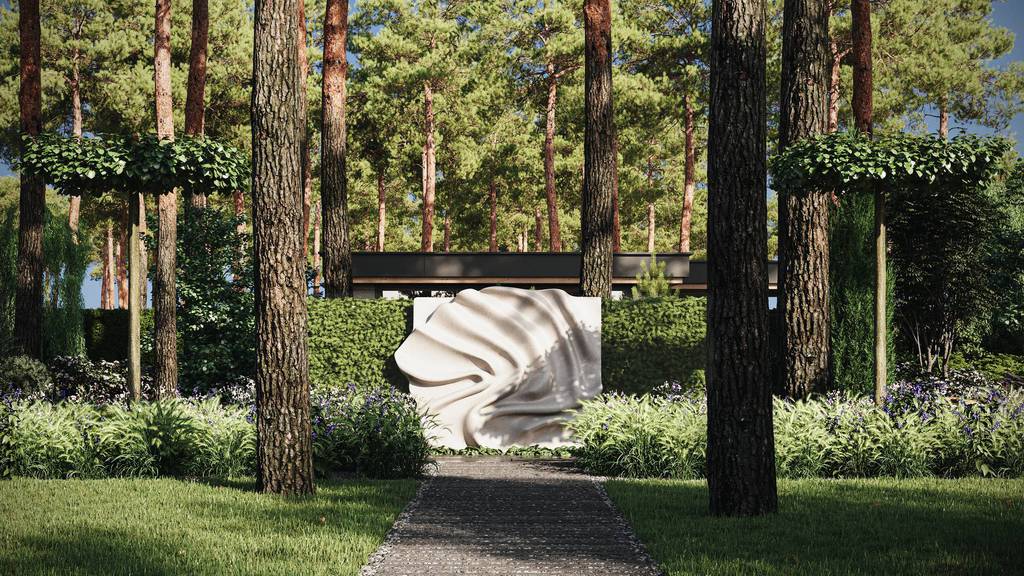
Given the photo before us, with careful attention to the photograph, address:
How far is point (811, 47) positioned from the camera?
1091cm

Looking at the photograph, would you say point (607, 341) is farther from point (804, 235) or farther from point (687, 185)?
point (687, 185)

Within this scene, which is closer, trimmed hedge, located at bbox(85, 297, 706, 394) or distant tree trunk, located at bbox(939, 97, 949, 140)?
trimmed hedge, located at bbox(85, 297, 706, 394)

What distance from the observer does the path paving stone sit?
17.3 feet

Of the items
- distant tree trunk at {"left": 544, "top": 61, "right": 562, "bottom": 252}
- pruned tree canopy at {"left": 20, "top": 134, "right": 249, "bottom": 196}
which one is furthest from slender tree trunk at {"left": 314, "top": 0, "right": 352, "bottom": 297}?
distant tree trunk at {"left": 544, "top": 61, "right": 562, "bottom": 252}

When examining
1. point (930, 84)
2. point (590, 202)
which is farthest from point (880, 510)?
point (930, 84)

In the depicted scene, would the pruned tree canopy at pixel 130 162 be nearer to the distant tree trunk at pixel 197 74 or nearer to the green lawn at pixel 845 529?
the green lawn at pixel 845 529

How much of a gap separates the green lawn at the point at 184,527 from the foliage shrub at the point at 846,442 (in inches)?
99.4

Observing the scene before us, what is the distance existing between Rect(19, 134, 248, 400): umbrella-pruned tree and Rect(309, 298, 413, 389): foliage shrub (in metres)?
3.31

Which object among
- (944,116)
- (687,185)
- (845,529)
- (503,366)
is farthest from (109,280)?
(845,529)

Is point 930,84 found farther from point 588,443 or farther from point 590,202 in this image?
point 588,443

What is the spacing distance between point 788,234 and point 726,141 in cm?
468

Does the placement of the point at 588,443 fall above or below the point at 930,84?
below

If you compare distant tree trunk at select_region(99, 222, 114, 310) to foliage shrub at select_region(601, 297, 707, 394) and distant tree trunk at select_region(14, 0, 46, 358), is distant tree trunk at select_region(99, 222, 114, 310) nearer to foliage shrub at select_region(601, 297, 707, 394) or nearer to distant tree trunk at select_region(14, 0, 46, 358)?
distant tree trunk at select_region(14, 0, 46, 358)

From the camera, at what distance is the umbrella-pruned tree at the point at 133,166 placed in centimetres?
921
